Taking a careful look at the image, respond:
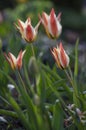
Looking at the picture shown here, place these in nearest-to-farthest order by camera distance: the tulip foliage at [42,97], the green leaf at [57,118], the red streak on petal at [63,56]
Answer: the tulip foliage at [42,97] → the green leaf at [57,118] → the red streak on petal at [63,56]

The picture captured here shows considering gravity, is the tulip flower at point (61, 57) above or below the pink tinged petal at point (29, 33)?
below

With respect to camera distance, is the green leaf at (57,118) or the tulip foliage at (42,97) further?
the green leaf at (57,118)

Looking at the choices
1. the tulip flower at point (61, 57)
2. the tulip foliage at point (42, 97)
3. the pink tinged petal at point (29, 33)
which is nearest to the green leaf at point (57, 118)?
the tulip foliage at point (42, 97)

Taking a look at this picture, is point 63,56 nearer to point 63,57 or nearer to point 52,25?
point 63,57

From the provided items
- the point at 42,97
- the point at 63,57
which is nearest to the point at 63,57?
the point at 63,57

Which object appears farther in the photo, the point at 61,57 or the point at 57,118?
the point at 61,57

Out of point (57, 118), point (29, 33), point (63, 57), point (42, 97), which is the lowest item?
point (57, 118)

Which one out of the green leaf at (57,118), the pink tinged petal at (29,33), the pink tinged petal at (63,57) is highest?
the pink tinged petal at (29,33)

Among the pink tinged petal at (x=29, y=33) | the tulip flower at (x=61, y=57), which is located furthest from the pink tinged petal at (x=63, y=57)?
the pink tinged petal at (x=29, y=33)

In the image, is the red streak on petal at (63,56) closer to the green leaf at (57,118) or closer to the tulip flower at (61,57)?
the tulip flower at (61,57)

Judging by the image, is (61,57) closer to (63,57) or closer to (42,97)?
(63,57)

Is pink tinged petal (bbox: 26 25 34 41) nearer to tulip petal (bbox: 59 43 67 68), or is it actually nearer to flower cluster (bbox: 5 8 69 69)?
flower cluster (bbox: 5 8 69 69)

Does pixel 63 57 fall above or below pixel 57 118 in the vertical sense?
above

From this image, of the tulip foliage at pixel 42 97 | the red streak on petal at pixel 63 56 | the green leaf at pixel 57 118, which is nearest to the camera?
the tulip foliage at pixel 42 97
